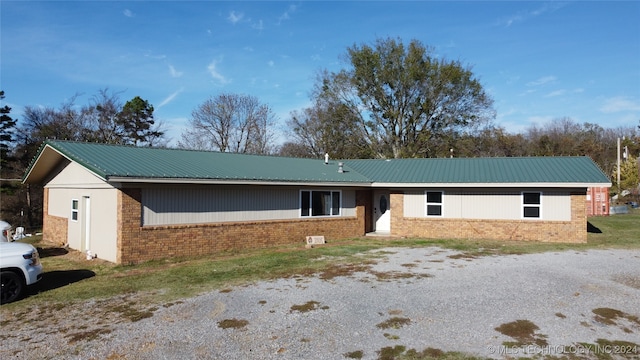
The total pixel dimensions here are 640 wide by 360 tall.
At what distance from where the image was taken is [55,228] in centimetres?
1641

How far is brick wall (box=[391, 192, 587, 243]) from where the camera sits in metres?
16.2

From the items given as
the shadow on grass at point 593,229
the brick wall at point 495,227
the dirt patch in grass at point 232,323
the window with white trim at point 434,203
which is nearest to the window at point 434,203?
the window with white trim at point 434,203

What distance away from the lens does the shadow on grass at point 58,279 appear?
9.41m

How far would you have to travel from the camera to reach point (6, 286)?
26.7 feet

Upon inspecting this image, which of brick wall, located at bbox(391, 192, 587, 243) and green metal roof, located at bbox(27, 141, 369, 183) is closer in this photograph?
green metal roof, located at bbox(27, 141, 369, 183)

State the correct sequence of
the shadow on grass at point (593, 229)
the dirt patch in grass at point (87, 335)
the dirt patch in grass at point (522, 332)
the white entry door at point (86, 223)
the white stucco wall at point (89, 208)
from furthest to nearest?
the shadow on grass at point (593, 229)
the white entry door at point (86, 223)
the white stucco wall at point (89, 208)
the dirt patch in grass at point (87, 335)
the dirt patch in grass at point (522, 332)

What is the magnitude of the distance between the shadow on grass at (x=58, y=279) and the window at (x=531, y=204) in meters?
15.6

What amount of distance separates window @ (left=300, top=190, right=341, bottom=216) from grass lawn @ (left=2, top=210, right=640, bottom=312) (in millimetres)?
1565

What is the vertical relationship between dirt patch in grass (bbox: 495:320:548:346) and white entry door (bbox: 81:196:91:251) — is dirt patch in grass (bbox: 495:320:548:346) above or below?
below

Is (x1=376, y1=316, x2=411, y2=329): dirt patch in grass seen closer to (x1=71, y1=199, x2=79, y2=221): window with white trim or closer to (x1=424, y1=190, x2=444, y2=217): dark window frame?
(x1=424, y1=190, x2=444, y2=217): dark window frame

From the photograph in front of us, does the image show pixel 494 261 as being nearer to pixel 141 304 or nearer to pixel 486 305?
pixel 486 305

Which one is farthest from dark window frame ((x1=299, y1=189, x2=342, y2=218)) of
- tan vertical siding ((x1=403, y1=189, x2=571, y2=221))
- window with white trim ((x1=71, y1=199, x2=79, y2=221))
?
window with white trim ((x1=71, y1=199, x2=79, y2=221))

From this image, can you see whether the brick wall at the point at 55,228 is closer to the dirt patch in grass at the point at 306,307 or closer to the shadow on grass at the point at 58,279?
the shadow on grass at the point at 58,279

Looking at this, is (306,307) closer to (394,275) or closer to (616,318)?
(394,275)
